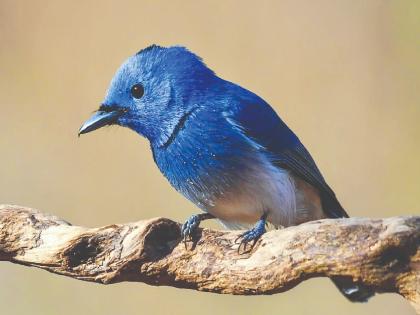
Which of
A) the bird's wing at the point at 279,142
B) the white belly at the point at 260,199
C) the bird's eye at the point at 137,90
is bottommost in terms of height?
the white belly at the point at 260,199

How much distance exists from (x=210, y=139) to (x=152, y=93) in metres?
0.23

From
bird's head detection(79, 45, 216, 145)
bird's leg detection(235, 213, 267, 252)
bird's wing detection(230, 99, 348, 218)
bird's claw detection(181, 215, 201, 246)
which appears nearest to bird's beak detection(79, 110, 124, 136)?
bird's head detection(79, 45, 216, 145)

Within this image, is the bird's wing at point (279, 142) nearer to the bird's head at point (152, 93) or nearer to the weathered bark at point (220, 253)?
the bird's head at point (152, 93)

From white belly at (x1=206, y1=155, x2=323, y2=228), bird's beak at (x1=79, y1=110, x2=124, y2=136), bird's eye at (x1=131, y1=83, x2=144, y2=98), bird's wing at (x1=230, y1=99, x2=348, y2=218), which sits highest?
bird's eye at (x1=131, y1=83, x2=144, y2=98)

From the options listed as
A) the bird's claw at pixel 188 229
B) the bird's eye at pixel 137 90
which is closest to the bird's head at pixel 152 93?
the bird's eye at pixel 137 90

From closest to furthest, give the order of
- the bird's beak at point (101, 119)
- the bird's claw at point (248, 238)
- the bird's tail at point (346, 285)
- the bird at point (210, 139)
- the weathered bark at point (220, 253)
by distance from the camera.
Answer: the weathered bark at point (220, 253)
the bird's tail at point (346, 285)
the bird's claw at point (248, 238)
the bird at point (210, 139)
the bird's beak at point (101, 119)

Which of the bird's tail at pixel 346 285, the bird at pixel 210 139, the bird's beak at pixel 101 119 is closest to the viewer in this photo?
the bird's tail at pixel 346 285

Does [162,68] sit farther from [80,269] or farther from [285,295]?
[285,295]

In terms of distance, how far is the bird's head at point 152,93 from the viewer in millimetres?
2631

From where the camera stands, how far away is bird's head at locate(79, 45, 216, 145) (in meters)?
2.63

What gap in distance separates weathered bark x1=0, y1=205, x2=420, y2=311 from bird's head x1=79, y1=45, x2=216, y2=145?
0.42 metres

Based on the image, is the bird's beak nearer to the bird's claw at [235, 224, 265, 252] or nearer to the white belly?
the white belly

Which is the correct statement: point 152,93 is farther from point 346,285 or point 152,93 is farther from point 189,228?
point 346,285

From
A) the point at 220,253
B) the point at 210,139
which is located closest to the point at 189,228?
the point at 220,253
